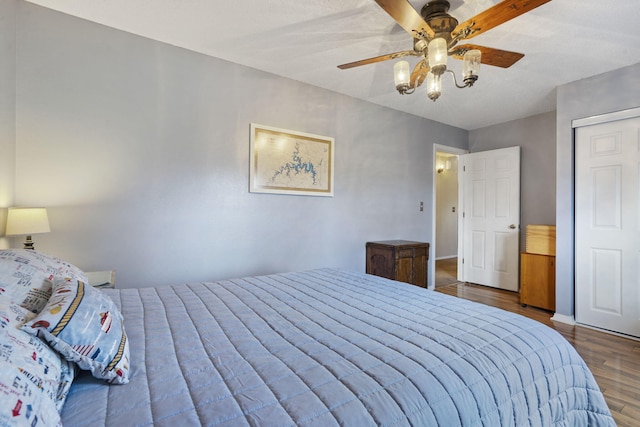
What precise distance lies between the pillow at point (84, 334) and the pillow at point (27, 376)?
3 cm

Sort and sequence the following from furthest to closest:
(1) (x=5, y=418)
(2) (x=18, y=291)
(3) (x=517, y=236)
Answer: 1. (3) (x=517, y=236)
2. (2) (x=18, y=291)
3. (1) (x=5, y=418)

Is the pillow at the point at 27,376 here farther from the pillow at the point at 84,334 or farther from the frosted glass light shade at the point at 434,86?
the frosted glass light shade at the point at 434,86

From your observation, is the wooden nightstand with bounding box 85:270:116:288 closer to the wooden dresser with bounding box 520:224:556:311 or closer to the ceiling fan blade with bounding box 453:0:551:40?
the ceiling fan blade with bounding box 453:0:551:40

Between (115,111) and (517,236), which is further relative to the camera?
(517,236)

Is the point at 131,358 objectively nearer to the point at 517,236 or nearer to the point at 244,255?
the point at 244,255

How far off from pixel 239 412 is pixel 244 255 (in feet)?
7.40

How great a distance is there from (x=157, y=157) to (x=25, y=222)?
962 millimetres

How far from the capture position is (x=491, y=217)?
15.1 ft

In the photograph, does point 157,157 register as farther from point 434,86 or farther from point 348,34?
point 434,86

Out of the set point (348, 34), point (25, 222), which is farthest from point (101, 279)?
point (348, 34)

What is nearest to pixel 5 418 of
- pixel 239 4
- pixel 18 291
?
pixel 18 291

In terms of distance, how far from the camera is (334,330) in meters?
1.21

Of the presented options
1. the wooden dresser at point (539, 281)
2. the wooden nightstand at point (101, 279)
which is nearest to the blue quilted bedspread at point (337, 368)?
the wooden nightstand at point (101, 279)

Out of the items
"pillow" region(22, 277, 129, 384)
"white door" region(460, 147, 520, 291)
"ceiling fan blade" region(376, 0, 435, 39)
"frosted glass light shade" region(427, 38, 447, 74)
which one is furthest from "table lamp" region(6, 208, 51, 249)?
"white door" region(460, 147, 520, 291)
